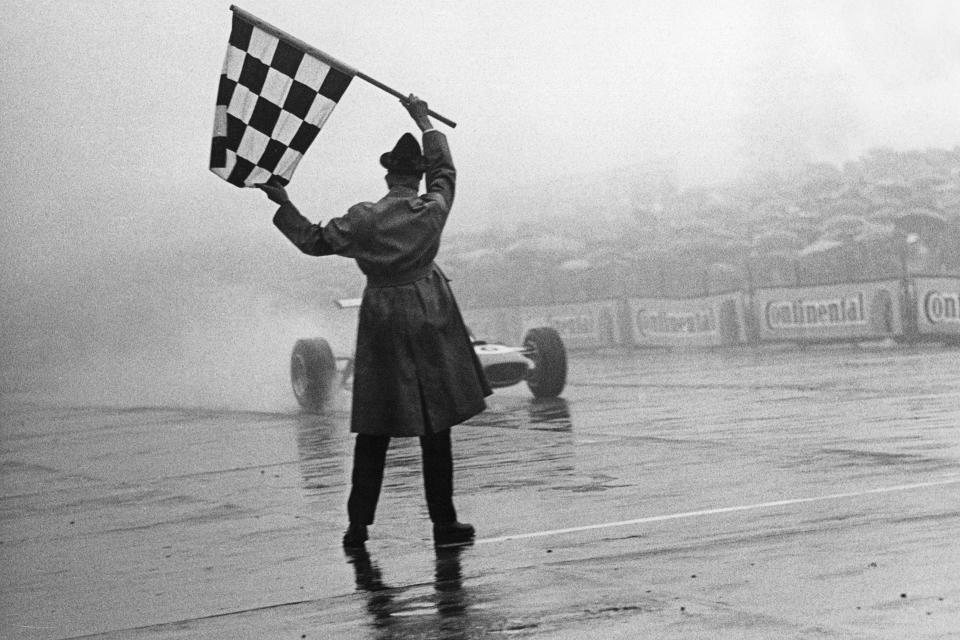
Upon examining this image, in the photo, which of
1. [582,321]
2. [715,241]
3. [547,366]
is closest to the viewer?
[547,366]

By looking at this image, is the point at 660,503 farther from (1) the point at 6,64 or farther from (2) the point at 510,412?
(1) the point at 6,64

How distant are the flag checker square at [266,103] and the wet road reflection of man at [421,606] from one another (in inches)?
70.6

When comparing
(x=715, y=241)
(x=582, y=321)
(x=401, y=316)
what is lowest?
(x=401, y=316)

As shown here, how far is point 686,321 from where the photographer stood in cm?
2364

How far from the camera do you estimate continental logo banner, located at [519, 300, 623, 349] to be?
25.2 meters

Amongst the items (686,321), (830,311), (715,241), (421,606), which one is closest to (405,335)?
(421,606)

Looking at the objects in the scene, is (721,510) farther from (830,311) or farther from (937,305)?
(830,311)

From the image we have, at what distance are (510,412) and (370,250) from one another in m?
6.64

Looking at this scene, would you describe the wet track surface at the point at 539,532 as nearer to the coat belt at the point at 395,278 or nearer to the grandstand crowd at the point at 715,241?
the coat belt at the point at 395,278

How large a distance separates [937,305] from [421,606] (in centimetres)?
1579

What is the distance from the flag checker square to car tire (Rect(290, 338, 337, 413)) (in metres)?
7.45

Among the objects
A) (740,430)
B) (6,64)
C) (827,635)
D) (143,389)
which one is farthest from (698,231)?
(827,635)

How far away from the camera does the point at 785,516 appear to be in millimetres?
5656

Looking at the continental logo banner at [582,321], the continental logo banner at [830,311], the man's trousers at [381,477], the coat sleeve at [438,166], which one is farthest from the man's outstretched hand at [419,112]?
the continental logo banner at [582,321]
